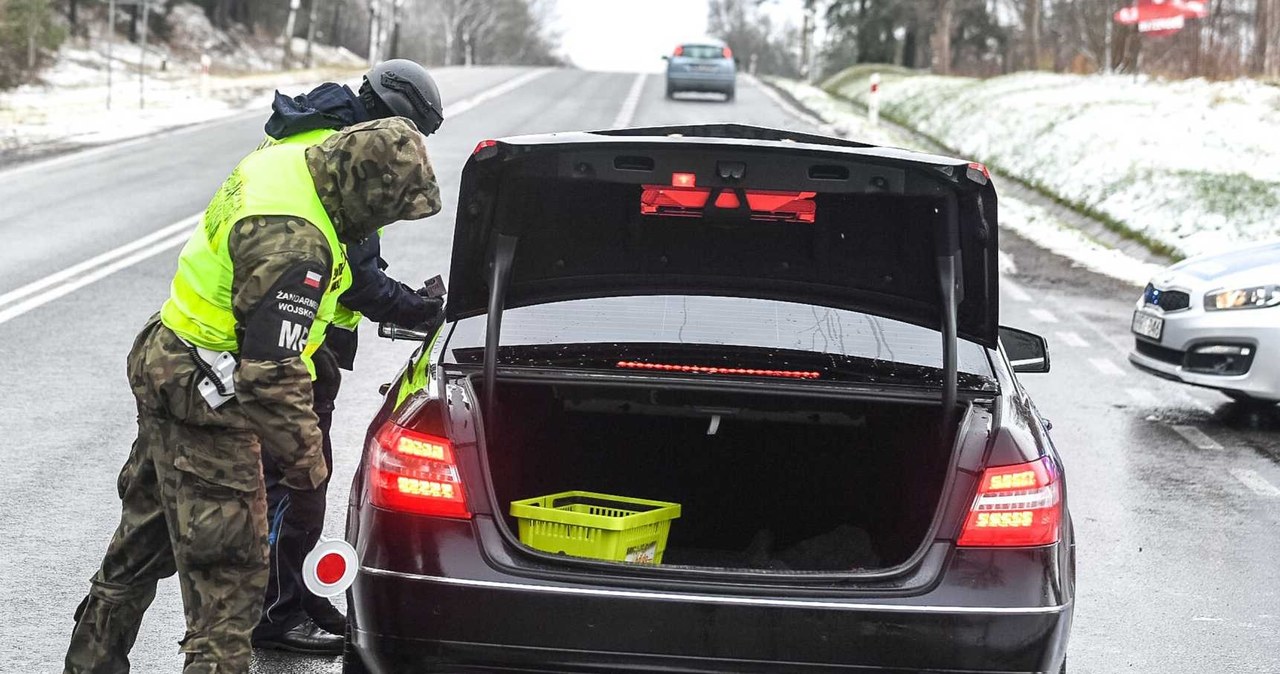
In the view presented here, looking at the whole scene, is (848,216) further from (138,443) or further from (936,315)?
(138,443)

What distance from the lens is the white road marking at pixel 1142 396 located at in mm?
9969

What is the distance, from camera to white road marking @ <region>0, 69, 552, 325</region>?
1137 centimetres

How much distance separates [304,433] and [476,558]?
1.85ft

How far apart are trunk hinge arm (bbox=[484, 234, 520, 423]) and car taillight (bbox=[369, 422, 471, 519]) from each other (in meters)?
0.23

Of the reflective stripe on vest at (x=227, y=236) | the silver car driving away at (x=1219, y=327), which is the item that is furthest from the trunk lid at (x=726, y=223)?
the silver car driving away at (x=1219, y=327)

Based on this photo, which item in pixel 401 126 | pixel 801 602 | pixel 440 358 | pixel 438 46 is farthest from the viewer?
pixel 438 46

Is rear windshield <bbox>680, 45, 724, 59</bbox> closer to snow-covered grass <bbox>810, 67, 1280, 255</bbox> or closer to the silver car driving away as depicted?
snow-covered grass <bbox>810, 67, 1280, 255</bbox>

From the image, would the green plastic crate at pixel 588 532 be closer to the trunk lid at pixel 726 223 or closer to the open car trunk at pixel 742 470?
the open car trunk at pixel 742 470

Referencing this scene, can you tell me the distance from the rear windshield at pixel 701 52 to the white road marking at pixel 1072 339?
27.8m

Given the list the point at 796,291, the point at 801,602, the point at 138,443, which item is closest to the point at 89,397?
the point at 138,443

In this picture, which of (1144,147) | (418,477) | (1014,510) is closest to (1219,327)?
(1014,510)

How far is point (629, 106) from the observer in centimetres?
3638

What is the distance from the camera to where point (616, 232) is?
Answer: 4.41 metres

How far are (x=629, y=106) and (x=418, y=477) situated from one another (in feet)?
108
